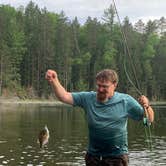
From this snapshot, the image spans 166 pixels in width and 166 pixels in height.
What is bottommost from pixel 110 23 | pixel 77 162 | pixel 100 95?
pixel 77 162

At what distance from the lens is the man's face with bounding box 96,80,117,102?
7.08m

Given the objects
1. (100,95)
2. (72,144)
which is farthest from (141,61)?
(100,95)

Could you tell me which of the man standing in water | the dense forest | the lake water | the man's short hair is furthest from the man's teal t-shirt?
the dense forest

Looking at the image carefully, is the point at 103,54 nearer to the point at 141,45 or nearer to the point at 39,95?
the point at 141,45

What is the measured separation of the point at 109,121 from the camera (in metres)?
7.13

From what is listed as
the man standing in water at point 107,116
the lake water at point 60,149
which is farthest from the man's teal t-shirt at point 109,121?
the lake water at point 60,149

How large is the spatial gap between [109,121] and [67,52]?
10742cm

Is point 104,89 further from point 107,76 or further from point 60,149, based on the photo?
point 60,149

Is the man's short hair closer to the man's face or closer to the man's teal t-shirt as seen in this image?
the man's face

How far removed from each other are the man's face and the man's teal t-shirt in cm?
9

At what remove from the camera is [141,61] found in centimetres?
12975

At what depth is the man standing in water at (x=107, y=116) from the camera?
7129 mm

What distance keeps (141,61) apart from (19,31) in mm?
33119

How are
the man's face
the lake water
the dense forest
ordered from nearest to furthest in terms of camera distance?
the man's face < the lake water < the dense forest
